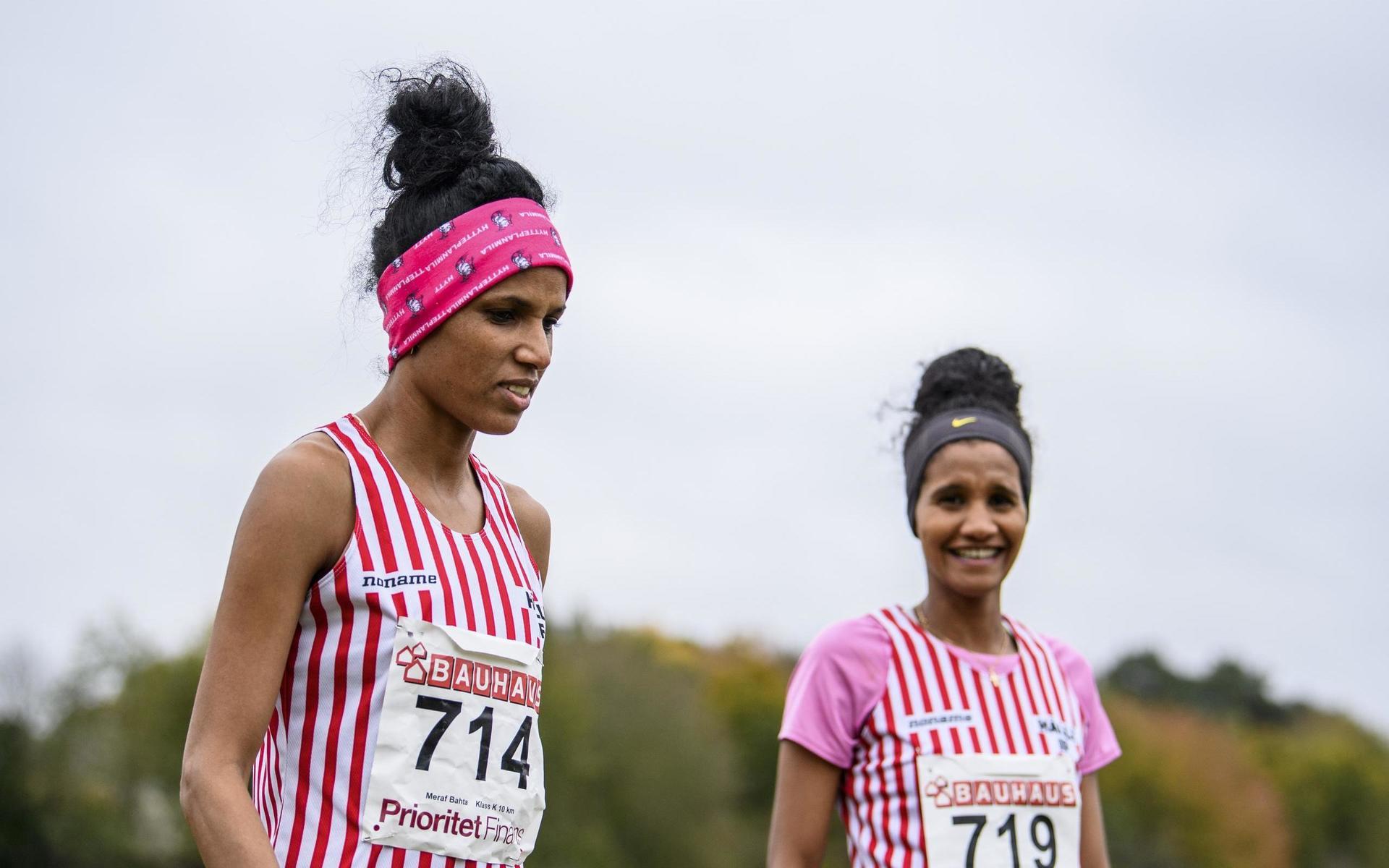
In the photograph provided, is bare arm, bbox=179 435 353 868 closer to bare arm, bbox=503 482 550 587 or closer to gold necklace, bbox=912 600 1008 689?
bare arm, bbox=503 482 550 587

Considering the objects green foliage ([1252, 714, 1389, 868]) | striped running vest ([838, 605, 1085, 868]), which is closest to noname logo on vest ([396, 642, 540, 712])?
striped running vest ([838, 605, 1085, 868])

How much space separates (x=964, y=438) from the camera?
5168 mm

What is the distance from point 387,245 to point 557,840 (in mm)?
37308

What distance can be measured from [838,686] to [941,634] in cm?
43

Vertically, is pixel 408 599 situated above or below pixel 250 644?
above

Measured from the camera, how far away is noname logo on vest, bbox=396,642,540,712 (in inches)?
135

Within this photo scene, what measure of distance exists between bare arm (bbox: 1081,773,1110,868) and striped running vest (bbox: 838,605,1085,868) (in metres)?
0.19

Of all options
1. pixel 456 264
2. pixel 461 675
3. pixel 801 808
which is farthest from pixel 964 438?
pixel 461 675

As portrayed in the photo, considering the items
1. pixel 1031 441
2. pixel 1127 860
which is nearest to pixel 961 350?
pixel 1031 441

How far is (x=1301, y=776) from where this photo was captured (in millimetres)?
69062

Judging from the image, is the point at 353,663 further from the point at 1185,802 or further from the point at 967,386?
the point at 1185,802

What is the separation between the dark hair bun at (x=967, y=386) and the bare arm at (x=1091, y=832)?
4.04 feet

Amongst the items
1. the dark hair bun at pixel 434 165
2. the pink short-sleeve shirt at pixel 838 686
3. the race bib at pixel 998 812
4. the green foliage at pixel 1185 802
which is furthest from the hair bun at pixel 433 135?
the green foliage at pixel 1185 802

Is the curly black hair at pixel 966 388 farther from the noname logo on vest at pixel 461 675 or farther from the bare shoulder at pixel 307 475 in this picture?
the bare shoulder at pixel 307 475
